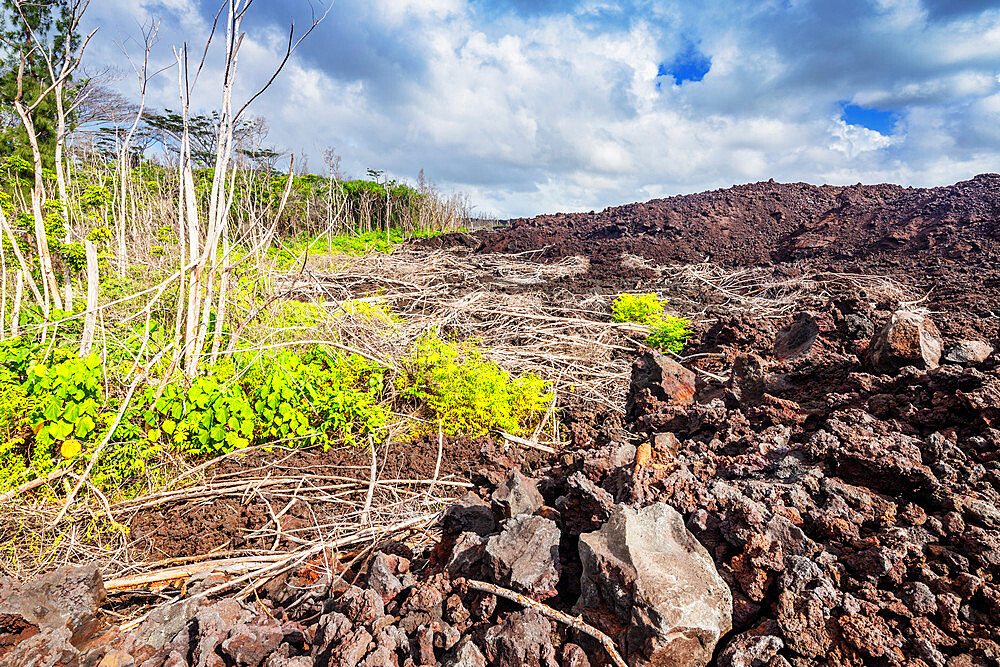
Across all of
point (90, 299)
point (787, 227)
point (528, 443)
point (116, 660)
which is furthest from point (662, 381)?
point (787, 227)

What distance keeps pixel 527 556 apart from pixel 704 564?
0.56m

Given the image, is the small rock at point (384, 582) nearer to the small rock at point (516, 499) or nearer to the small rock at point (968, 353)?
the small rock at point (516, 499)

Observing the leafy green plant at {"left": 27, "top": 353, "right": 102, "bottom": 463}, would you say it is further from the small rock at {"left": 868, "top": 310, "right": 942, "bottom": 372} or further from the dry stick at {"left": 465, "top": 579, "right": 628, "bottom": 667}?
the small rock at {"left": 868, "top": 310, "right": 942, "bottom": 372}

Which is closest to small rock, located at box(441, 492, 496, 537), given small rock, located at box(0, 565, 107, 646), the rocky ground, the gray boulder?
the rocky ground

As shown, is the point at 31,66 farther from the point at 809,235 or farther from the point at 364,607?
the point at 809,235

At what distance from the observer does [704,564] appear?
1655 millimetres

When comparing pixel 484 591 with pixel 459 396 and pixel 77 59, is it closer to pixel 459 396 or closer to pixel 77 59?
pixel 459 396

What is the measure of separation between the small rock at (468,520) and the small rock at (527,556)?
443mm

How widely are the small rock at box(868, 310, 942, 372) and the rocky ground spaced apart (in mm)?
10

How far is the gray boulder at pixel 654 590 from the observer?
57.7 inches

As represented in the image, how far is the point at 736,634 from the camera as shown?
5.13ft

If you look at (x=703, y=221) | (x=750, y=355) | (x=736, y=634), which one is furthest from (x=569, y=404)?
(x=703, y=221)

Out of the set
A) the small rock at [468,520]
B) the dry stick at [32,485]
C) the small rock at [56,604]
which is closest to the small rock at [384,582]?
the small rock at [468,520]

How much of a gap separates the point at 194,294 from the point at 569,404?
2.79 meters
